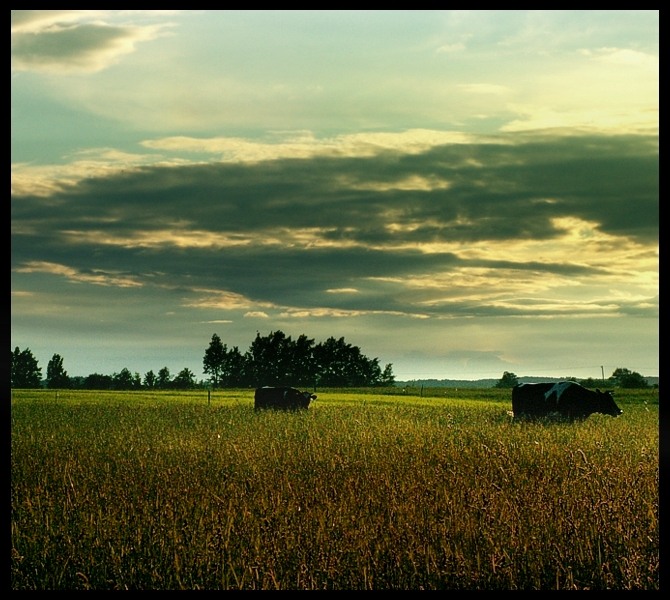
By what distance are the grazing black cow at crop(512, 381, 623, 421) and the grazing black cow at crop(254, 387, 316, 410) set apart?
10.7 meters

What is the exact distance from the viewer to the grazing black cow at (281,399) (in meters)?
31.8

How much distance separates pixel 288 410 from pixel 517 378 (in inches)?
3568

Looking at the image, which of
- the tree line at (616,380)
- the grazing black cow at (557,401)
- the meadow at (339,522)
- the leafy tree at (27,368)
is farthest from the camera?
the leafy tree at (27,368)

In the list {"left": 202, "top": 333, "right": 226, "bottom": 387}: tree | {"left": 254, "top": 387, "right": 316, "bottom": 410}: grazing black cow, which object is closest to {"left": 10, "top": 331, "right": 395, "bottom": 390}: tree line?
{"left": 202, "top": 333, "right": 226, "bottom": 387}: tree

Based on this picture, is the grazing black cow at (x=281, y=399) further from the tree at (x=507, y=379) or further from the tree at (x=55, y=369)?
the tree at (x=55, y=369)

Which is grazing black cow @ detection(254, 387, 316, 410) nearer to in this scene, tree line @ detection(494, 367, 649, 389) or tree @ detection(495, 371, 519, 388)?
tree line @ detection(494, 367, 649, 389)

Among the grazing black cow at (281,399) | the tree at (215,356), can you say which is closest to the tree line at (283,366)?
the tree at (215,356)

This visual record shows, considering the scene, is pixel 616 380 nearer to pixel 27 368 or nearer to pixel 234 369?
pixel 234 369

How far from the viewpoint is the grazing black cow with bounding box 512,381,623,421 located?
23500mm

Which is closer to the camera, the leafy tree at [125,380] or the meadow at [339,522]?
the meadow at [339,522]

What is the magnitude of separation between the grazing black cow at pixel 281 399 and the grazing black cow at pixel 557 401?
10.7m

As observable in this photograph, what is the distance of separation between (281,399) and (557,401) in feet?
42.5

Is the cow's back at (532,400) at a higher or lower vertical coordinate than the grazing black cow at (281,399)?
higher

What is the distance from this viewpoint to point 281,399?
31.9 metres
